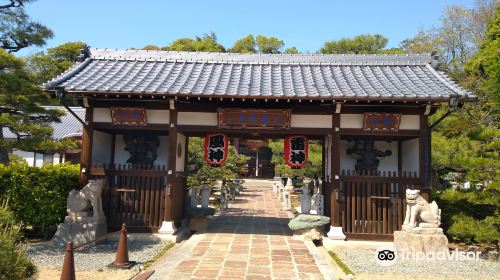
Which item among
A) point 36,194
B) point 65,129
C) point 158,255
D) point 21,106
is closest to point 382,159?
point 158,255

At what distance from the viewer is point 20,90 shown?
30.1 ft

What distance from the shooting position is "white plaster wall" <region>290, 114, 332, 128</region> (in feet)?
36.0

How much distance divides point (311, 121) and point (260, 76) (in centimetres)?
236

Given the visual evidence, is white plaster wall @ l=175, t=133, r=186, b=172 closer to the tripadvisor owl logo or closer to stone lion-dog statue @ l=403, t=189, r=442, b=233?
the tripadvisor owl logo

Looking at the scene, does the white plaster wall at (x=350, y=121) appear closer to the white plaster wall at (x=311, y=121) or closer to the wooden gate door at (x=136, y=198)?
the white plaster wall at (x=311, y=121)

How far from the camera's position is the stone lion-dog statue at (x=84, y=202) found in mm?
9914

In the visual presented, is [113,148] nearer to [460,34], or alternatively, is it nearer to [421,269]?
[421,269]

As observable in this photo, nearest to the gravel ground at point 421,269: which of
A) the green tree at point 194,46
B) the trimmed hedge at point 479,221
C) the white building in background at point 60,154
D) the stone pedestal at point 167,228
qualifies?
the trimmed hedge at point 479,221

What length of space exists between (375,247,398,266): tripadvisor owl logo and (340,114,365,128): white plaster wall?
11.5 feet

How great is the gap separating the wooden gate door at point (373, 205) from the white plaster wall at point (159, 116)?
5411mm

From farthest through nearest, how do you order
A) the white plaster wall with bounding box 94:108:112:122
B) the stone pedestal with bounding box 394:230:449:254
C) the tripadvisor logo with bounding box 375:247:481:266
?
the white plaster wall with bounding box 94:108:112:122, the stone pedestal with bounding box 394:230:449:254, the tripadvisor logo with bounding box 375:247:481:266

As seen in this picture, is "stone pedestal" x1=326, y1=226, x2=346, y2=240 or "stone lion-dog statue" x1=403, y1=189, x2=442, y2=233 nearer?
"stone lion-dog statue" x1=403, y1=189, x2=442, y2=233

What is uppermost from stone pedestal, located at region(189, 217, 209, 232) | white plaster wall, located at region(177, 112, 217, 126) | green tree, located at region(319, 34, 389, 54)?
green tree, located at region(319, 34, 389, 54)

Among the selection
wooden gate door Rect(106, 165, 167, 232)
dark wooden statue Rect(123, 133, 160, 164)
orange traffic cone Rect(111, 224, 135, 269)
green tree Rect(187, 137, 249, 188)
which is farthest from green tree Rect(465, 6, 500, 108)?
orange traffic cone Rect(111, 224, 135, 269)
